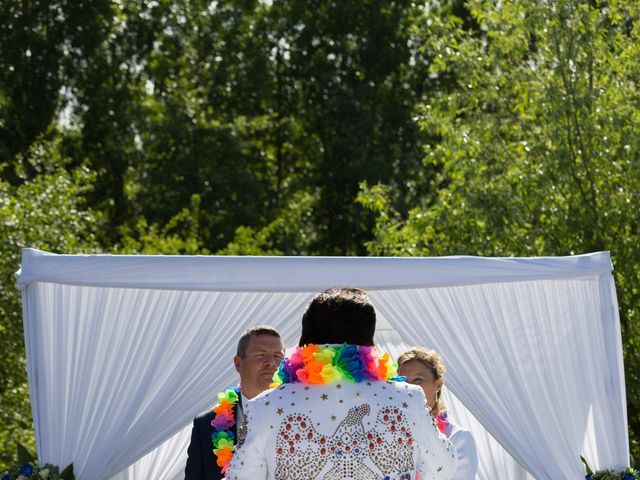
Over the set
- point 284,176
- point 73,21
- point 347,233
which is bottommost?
point 347,233

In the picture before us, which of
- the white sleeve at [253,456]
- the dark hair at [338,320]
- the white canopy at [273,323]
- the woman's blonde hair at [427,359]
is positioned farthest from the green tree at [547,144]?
the white sleeve at [253,456]

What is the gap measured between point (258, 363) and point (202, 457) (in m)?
0.44

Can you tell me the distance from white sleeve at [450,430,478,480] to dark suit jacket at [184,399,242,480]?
93cm

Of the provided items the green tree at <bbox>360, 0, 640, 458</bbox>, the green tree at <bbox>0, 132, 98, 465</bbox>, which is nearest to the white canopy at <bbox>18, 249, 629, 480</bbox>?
the green tree at <bbox>360, 0, 640, 458</bbox>

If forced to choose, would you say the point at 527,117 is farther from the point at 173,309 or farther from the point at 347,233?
the point at 347,233

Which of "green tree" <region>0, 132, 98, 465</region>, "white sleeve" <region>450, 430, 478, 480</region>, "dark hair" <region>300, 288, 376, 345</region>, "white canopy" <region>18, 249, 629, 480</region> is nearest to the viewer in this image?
"dark hair" <region>300, 288, 376, 345</region>

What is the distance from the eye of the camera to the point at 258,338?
5039 mm

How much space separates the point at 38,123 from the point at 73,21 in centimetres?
209

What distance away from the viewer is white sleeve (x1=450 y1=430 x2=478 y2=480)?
16.5ft

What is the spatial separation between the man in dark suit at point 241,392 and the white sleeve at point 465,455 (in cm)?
82

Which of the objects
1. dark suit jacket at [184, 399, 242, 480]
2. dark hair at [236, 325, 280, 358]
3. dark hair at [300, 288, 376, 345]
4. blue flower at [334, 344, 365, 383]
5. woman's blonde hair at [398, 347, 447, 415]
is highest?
dark hair at [236, 325, 280, 358]

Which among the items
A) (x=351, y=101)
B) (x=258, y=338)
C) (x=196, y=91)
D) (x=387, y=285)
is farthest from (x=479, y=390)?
(x=196, y=91)

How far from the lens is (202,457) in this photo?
16.2ft

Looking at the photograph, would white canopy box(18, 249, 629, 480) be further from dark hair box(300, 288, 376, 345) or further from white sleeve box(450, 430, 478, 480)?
dark hair box(300, 288, 376, 345)
